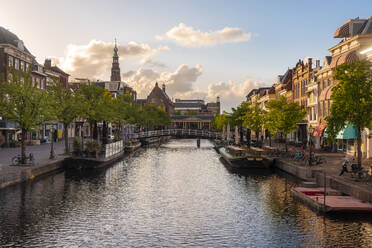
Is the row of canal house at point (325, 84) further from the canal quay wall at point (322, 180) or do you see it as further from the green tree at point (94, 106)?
the green tree at point (94, 106)

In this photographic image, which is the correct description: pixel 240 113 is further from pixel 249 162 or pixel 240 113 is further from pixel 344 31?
pixel 249 162

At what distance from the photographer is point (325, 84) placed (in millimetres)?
58531

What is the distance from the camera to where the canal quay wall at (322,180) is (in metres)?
24.4

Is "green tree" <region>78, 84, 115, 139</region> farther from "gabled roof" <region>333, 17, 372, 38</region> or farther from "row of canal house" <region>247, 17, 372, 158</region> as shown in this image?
"gabled roof" <region>333, 17, 372, 38</region>

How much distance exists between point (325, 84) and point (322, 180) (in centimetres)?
3083

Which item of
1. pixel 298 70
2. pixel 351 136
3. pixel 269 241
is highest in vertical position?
pixel 298 70

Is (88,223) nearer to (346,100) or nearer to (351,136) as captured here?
(346,100)

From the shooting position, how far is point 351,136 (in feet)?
146

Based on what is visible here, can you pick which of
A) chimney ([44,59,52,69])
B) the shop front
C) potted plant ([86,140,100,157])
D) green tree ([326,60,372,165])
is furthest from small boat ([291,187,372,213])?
chimney ([44,59,52,69])

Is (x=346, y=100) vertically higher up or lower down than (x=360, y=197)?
higher up

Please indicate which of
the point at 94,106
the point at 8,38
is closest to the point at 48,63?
the point at 8,38

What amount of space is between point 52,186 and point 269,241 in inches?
804

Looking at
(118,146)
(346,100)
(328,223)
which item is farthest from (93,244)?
(118,146)

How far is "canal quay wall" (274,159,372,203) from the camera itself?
2439 cm
